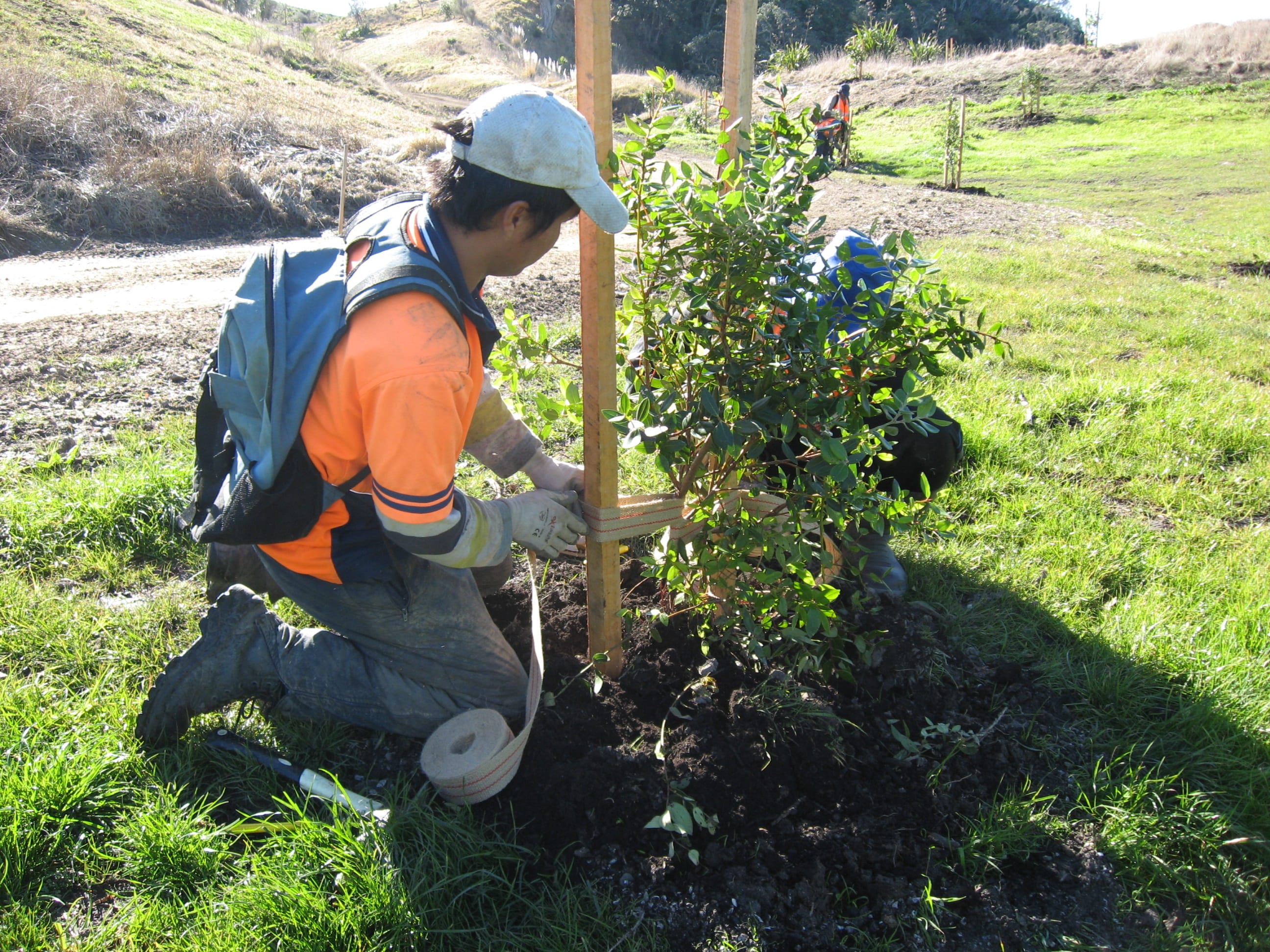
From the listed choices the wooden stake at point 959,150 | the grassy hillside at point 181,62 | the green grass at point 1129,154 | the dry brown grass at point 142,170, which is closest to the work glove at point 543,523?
Result: the dry brown grass at point 142,170

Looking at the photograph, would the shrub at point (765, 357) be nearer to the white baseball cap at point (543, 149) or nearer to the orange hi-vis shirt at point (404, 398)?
the white baseball cap at point (543, 149)

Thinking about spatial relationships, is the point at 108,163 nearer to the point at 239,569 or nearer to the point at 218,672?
the point at 239,569

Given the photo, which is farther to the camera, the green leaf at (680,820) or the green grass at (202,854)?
the green leaf at (680,820)

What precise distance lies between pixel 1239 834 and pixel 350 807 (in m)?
2.24

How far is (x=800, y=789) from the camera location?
2.20 metres

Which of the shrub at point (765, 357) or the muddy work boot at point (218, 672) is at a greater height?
the shrub at point (765, 357)

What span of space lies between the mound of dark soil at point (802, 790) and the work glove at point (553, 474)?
504mm

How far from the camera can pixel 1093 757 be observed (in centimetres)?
237

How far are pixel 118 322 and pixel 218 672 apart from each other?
14.8 ft

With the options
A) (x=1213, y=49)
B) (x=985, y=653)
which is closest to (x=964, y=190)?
(x=985, y=653)

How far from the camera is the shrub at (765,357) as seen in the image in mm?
2002

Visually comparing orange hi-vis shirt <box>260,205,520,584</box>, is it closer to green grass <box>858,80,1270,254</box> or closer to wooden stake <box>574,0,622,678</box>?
wooden stake <box>574,0,622,678</box>

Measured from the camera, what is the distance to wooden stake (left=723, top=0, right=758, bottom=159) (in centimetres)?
226

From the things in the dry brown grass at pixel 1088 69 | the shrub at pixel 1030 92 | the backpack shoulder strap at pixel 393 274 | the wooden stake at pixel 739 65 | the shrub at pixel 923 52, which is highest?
the shrub at pixel 923 52
